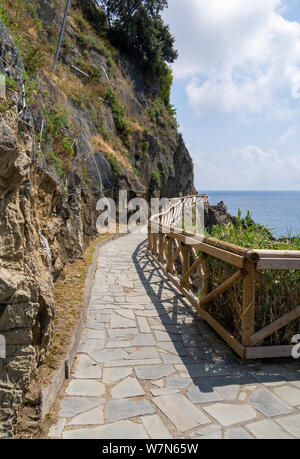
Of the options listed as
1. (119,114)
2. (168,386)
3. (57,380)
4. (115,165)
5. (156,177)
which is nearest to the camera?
(57,380)

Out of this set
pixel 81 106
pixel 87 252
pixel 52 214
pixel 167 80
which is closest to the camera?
pixel 52 214

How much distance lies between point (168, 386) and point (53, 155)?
15.9 ft

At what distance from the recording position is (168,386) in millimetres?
2889

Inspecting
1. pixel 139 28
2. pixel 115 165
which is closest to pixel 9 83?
pixel 115 165

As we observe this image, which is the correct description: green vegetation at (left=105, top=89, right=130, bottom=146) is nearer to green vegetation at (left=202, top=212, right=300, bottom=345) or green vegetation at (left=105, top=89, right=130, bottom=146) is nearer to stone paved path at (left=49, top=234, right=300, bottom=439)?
stone paved path at (left=49, top=234, right=300, bottom=439)

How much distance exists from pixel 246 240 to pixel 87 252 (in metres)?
5.42

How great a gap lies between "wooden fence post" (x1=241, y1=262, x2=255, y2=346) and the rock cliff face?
6.69ft

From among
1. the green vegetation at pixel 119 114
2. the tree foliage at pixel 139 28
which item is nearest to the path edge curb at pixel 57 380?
the green vegetation at pixel 119 114

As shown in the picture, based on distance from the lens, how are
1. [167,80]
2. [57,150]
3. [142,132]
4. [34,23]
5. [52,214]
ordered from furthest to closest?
[167,80] < [142,132] < [34,23] < [57,150] < [52,214]

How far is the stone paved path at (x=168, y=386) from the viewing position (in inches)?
90.5

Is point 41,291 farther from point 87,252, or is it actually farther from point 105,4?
point 105,4

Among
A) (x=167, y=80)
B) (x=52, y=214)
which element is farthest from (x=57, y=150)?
(x=167, y=80)

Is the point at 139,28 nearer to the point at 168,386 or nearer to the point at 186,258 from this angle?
the point at 186,258
